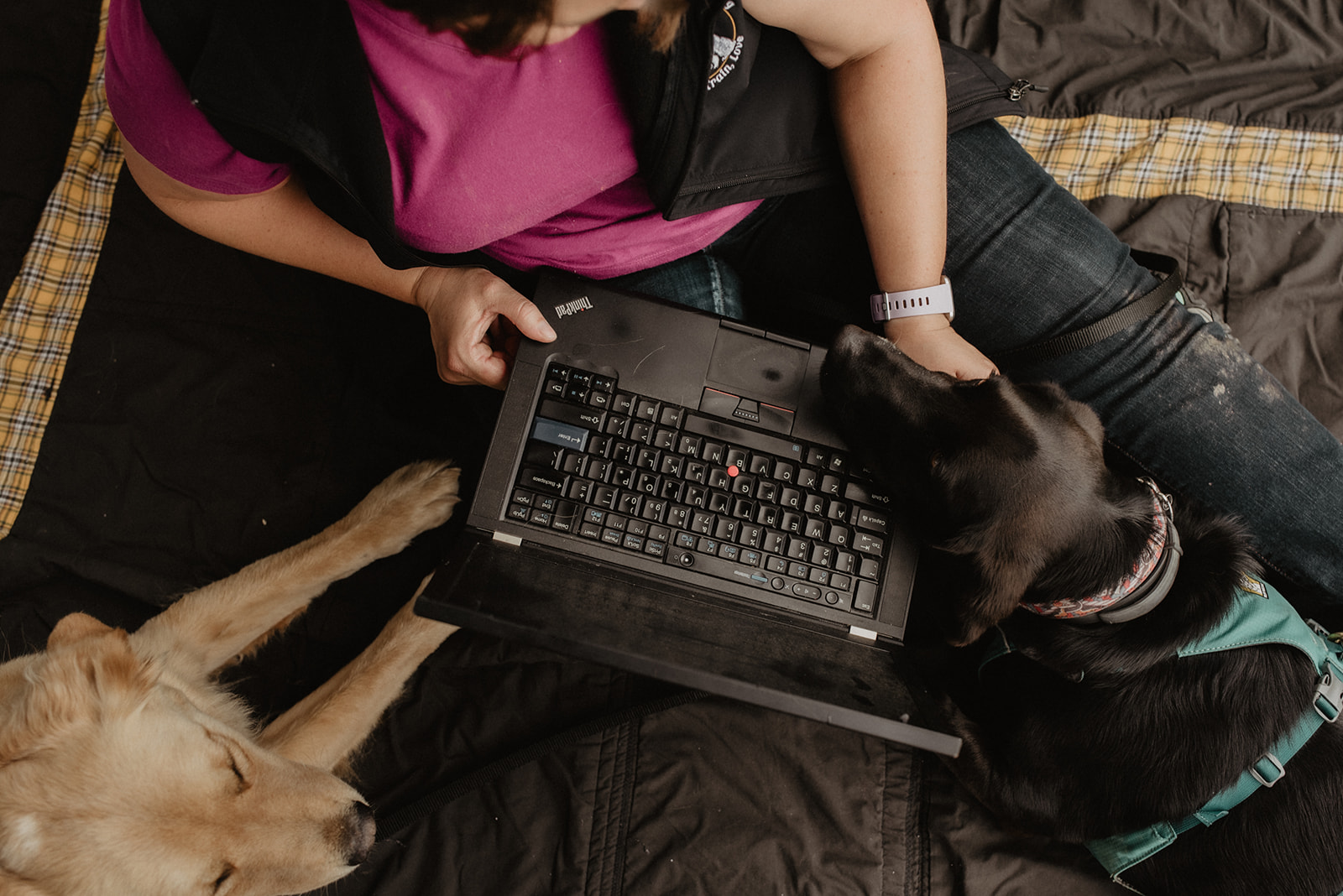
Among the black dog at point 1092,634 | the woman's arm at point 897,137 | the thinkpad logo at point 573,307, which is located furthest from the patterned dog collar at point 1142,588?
the thinkpad logo at point 573,307

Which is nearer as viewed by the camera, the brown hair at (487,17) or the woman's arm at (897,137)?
the brown hair at (487,17)

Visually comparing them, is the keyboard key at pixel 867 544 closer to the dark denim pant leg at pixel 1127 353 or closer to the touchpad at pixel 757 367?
the touchpad at pixel 757 367

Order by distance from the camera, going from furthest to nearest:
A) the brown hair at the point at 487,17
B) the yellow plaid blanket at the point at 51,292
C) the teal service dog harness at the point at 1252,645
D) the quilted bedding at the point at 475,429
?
the yellow plaid blanket at the point at 51,292 → the quilted bedding at the point at 475,429 → the teal service dog harness at the point at 1252,645 → the brown hair at the point at 487,17

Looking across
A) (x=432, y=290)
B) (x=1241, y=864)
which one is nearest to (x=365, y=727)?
(x=432, y=290)

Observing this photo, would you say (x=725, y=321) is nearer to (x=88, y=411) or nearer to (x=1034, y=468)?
(x=1034, y=468)

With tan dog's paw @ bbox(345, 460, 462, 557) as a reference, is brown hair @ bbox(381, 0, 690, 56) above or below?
above

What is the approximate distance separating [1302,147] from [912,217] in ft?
3.51

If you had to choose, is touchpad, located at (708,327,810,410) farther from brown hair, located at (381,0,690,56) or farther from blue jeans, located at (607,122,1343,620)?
brown hair, located at (381,0,690,56)

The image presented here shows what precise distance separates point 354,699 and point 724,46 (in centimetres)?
116

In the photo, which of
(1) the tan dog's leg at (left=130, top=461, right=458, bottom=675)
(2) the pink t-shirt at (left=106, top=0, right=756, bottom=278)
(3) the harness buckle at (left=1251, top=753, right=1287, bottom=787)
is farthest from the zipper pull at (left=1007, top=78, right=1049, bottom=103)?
(1) the tan dog's leg at (left=130, top=461, right=458, bottom=675)

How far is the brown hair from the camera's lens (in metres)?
0.68

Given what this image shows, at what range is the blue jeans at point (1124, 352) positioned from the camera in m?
1.19

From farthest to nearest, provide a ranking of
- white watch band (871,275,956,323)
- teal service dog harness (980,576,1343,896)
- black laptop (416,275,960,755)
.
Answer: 1. white watch band (871,275,956,323)
2. teal service dog harness (980,576,1343,896)
3. black laptop (416,275,960,755)

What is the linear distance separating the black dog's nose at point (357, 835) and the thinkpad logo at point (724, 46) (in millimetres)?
1108
